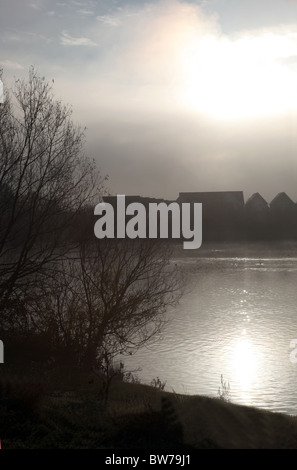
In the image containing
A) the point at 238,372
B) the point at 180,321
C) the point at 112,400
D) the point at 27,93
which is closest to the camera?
the point at 112,400

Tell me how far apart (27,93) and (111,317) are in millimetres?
7220

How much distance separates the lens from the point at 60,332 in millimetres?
20203

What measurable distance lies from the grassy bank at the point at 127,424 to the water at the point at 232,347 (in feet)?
19.6

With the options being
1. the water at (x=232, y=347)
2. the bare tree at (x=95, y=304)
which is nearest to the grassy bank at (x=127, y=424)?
the water at (x=232, y=347)

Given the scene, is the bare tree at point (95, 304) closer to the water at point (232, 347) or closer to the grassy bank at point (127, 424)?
the water at point (232, 347)

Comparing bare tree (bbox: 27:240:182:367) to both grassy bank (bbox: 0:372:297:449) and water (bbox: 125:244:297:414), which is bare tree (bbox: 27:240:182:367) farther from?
grassy bank (bbox: 0:372:297:449)

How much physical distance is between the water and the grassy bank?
598 centimetres

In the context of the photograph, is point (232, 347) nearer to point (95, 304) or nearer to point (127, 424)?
point (95, 304)

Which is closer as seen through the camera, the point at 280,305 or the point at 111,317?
the point at 111,317

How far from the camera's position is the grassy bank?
32.2ft

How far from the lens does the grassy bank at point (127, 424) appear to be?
32.2 ft

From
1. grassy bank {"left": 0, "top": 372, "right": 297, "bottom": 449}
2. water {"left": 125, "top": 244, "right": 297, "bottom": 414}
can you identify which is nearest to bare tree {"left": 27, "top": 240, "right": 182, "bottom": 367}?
water {"left": 125, "top": 244, "right": 297, "bottom": 414}

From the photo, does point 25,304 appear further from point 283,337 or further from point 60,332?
point 283,337
